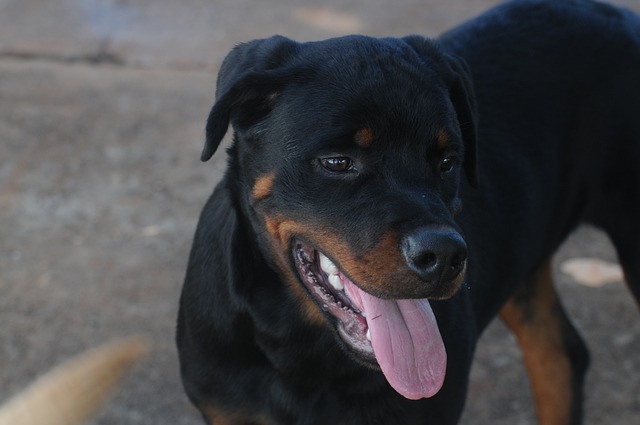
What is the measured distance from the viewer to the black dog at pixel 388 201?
8.81 feet

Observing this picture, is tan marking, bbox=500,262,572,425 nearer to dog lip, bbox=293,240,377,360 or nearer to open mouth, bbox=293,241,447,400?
open mouth, bbox=293,241,447,400

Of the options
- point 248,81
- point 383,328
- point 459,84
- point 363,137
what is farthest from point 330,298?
point 459,84

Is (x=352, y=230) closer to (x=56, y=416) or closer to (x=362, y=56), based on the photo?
(x=362, y=56)

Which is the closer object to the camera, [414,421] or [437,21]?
[414,421]

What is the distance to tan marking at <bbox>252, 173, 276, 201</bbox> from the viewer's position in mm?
2791

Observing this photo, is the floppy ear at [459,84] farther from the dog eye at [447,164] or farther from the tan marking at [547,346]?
the tan marking at [547,346]

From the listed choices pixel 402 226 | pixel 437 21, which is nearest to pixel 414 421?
pixel 402 226

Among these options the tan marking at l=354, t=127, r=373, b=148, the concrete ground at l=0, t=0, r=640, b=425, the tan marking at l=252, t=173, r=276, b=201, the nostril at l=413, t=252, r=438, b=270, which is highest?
the tan marking at l=354, t=127, r=373, b=148

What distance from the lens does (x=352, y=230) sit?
2641 millimetres

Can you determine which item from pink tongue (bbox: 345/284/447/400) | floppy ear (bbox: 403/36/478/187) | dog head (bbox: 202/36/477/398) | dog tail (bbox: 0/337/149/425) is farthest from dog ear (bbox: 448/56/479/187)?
dog tail (bbox: 0/337/149/425)

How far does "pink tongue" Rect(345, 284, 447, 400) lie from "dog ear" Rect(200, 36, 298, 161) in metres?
0.57

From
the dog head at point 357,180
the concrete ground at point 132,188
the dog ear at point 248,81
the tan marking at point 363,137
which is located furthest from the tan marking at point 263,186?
the concrete ground at point 132,188

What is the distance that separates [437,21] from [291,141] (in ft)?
15.8

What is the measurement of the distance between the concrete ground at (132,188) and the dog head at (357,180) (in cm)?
143
